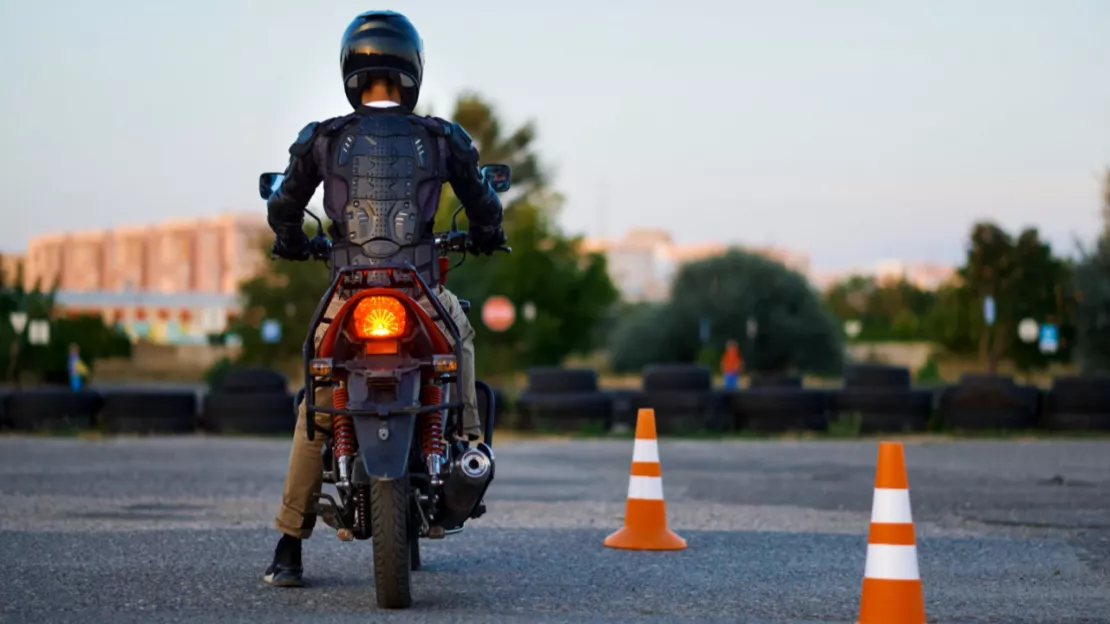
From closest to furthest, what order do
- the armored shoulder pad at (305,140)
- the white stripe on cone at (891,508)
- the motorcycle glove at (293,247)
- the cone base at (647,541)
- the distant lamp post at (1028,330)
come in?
the white stripe on cone at (891,508), the armored shoulder pad at (305,140), the motorcycle glove at (293,247), the cone base at (647,541), the distant lamp post at (1028,330)

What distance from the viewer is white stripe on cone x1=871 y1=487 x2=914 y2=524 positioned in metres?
Answer: 6.07

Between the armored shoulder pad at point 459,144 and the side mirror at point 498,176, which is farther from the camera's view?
the side mirror at point 498,176

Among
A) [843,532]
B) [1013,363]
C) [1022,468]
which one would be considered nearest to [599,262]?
[1013,363]

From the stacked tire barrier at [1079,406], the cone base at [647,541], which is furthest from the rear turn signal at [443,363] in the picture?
the stacked tire barrier at [1079,406]

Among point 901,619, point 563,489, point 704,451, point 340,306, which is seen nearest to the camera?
point 901,619

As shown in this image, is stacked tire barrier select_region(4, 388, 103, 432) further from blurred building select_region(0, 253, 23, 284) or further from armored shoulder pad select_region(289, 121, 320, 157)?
blurred building select_region(0, 253, 23, 284)

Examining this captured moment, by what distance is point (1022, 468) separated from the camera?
15.0 meters

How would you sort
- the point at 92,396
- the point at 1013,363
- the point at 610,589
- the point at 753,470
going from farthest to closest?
the point at 1013,363 < the point at 92,396 < the point at 753,470 < the point at 610,589

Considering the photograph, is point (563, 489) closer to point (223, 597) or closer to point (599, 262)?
point (223, 597)

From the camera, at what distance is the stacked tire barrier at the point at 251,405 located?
66.8 feet

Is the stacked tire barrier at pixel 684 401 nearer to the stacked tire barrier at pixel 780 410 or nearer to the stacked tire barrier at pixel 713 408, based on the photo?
the stacked tire barrier at pixel 713 408

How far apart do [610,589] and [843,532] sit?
9.94 ft

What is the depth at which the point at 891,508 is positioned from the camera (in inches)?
239

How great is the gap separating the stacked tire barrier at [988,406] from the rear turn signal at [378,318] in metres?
15.4
